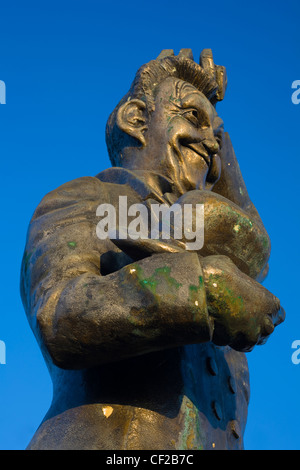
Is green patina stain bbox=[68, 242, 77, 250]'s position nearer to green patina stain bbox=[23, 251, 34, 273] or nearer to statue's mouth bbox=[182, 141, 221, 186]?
green patina stain bbox=[23, 251, 34, 273]

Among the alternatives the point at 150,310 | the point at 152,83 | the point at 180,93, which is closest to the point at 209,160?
the point at 180,93

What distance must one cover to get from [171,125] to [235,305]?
2017 mm

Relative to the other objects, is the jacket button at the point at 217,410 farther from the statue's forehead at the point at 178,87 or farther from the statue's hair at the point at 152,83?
the statue's forehead at the point at 178,87

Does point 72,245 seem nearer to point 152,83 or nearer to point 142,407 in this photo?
point 142,407

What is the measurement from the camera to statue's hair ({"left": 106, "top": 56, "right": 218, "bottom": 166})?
570 centimetres

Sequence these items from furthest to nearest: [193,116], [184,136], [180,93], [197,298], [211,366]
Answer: [180,93], [193,116], [184,136], [211,366], [197,298]

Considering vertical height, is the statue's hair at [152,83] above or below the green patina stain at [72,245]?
above

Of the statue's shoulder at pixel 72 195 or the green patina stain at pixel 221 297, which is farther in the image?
the statue's shoulder at pixel 72 195

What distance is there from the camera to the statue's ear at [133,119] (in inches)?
219

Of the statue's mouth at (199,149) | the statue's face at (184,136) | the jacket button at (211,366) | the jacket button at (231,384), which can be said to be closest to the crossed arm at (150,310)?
the jacket button at (211,366)

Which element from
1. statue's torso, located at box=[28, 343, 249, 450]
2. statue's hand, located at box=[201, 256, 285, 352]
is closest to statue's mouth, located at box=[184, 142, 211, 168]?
statue's torso, located at box=[28, 343, 249, 450]

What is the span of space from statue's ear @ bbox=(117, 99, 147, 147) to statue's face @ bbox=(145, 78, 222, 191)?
7 cm

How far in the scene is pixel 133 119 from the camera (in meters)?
5.62
